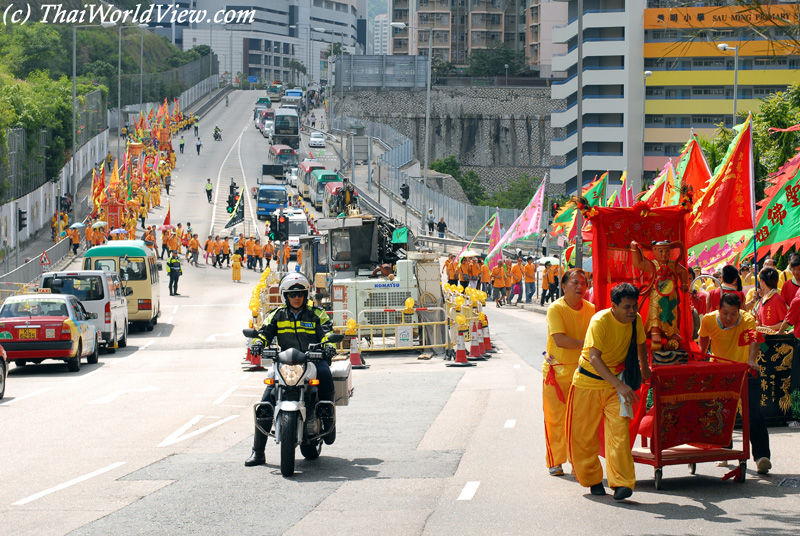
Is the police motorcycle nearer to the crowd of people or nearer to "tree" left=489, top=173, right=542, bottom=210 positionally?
the crowd of people

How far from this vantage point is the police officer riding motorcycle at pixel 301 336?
10508 millimetres

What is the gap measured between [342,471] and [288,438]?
714mm

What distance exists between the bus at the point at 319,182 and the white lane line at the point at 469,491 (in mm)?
57608

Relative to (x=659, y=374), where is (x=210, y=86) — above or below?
above

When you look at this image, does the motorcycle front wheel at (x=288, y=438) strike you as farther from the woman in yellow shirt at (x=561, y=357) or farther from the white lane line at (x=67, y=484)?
the woman in yellow shirt at (x=561, y=357)

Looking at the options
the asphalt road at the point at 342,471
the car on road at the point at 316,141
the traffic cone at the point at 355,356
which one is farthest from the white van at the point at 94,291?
the car on road at the point at 316,141

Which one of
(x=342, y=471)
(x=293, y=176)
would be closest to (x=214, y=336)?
(x=342, y=471)

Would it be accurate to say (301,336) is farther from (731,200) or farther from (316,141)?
(316,141)

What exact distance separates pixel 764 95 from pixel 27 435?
9057 cm

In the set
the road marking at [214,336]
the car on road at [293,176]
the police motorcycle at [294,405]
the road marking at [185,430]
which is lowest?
the road marking at [214,336]

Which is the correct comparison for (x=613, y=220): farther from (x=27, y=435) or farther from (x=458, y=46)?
(x=458, y=46)

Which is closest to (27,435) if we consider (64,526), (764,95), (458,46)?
(64,526)

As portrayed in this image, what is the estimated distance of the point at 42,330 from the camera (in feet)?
67.3

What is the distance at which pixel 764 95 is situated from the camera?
95375 mm
